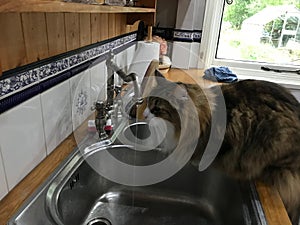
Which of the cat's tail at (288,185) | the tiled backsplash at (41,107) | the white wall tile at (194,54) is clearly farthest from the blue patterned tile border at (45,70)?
the white wall tile at (194,54)

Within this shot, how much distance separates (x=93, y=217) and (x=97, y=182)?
0.14m

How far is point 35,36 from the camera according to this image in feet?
2.39

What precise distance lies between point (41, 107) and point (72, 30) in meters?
0.31

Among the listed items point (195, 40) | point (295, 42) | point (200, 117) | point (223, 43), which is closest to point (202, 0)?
point (195, 40)

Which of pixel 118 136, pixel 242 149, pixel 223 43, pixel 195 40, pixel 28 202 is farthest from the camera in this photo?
pixel 223 43

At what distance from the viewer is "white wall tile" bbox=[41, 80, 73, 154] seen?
2.70 ft

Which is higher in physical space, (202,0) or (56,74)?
(202,0)

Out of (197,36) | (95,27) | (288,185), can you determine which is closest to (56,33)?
(95,27)

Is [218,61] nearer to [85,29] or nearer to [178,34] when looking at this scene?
[178,34]

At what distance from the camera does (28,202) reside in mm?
678

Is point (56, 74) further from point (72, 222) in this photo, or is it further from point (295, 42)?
point (295, 42)

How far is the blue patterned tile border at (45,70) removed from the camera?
642 mm

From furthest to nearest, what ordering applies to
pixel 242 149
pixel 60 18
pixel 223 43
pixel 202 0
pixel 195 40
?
pixel 223 43 < pixel 195 40 < pixel 202 0 < pixel 242 149 < pixel 60 18

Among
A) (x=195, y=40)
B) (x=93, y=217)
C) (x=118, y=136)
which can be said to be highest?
(x=195, y=40)
